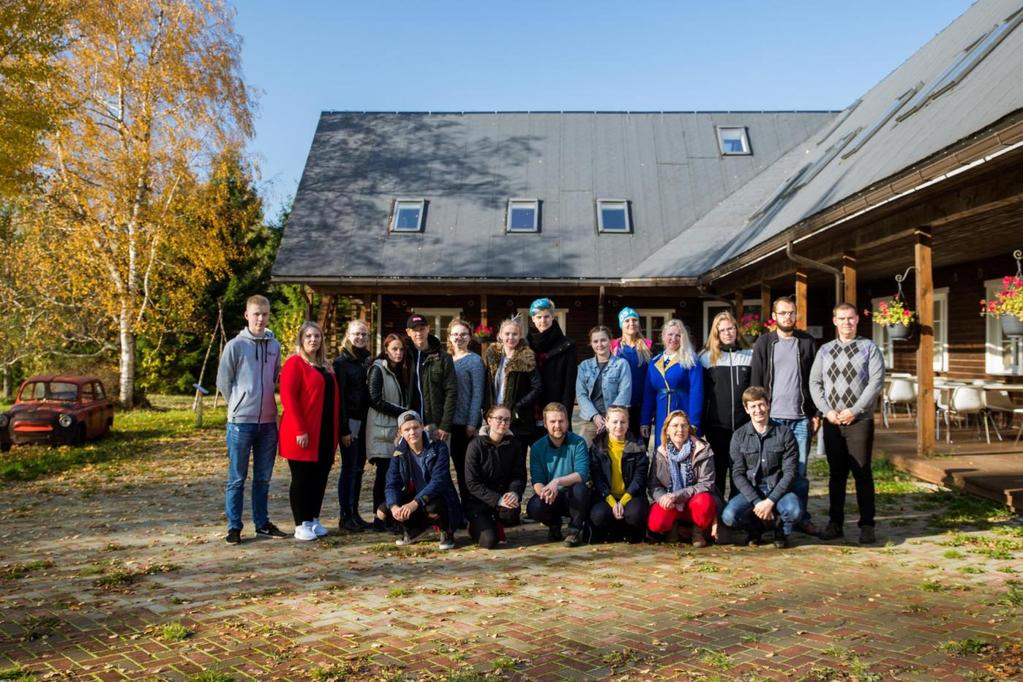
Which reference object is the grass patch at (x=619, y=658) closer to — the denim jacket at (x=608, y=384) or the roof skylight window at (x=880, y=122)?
the denim jacket at (x=608, y=384)

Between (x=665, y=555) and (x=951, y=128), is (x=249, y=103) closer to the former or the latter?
(x=951, y=128)

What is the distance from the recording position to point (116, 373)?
2492cm

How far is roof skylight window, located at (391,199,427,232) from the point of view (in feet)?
66.7

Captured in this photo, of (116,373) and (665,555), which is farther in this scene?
(116,373)

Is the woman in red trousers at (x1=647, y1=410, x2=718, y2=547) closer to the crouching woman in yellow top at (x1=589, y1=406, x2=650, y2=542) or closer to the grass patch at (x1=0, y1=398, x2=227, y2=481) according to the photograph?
the crouching woman in yellow top at (x1=589, y1=406, x2=650, y2=542)

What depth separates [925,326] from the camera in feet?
29.0

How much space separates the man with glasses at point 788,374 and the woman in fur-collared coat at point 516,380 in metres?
1.65

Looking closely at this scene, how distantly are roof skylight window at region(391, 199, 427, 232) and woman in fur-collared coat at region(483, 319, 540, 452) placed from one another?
13.8m

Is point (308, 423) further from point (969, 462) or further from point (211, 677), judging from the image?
point (969, 462)

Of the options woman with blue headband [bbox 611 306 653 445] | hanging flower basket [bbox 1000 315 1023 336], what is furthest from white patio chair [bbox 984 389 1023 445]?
woman with blue headband [bbox 611 306 653 445]

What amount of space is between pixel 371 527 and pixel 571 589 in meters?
2.38

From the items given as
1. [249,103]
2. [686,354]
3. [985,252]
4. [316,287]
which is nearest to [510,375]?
[686,354]

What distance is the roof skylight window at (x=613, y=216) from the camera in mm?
20297

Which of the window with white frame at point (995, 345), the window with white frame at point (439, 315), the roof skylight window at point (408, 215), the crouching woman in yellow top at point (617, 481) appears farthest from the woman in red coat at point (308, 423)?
the roof skylight window at point (408, 215)
